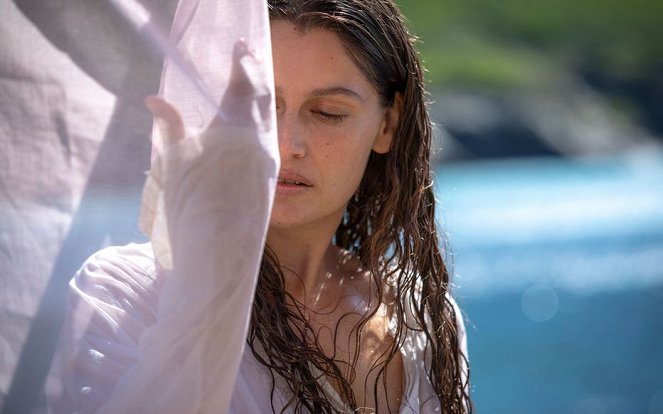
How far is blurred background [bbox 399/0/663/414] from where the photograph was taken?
5.05 m

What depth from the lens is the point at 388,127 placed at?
1674 millimetres

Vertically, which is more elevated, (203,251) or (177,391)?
(203,251)

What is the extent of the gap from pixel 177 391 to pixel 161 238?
0.17 metres

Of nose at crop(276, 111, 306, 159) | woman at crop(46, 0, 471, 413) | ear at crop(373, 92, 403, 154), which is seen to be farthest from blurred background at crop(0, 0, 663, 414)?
nose at crop(276, 111, 306, 159)

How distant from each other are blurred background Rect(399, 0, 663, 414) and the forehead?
0.65 m

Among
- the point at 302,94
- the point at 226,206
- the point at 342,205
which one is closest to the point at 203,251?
the point at 226,206

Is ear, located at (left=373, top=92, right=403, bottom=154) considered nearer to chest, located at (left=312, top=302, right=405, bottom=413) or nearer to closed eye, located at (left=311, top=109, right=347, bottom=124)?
closed eye, located at (left=311, top=109, right=347, bottom=124)

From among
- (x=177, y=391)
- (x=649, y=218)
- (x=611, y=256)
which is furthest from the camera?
(x=649, y=218)

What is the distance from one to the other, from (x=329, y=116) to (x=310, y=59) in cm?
10

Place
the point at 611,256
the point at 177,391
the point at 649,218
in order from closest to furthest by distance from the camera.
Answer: the point at 177,391 → the point at 611,256 → the point at 649,218

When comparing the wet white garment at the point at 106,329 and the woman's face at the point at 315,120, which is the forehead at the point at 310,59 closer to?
the woman's face at the point at 315,120

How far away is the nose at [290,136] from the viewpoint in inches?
54.4

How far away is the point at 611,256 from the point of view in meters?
6.34

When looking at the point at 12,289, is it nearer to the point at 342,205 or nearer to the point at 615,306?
the point at 342,205
